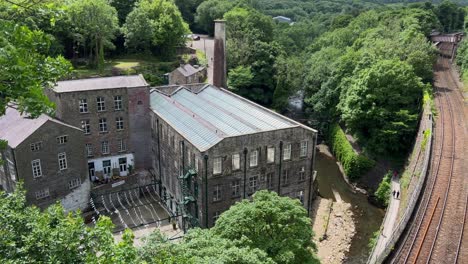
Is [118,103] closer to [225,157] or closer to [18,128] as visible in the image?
[18,128]

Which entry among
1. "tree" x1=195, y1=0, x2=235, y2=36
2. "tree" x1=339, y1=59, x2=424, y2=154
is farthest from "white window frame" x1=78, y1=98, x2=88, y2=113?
"tree" x1=195, y1=0, x2=235, y2=36

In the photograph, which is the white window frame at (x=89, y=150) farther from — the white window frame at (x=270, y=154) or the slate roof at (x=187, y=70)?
the slate roof at (x=187, y=70)

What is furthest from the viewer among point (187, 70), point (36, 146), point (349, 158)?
point (187, 70)

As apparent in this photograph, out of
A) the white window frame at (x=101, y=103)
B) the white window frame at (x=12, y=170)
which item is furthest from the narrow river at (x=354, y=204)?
the white window frame at (x=12, y=170)

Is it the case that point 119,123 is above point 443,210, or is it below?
above

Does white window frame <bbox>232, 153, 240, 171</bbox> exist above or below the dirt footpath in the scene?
above

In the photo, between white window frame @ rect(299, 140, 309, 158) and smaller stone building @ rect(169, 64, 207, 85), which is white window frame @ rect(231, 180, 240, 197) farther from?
smaller stone building @ rect(169, 64, 207, 85)

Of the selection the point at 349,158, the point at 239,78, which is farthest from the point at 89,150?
the point at 349,158

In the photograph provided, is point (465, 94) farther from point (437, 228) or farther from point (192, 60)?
point (192, 60)
